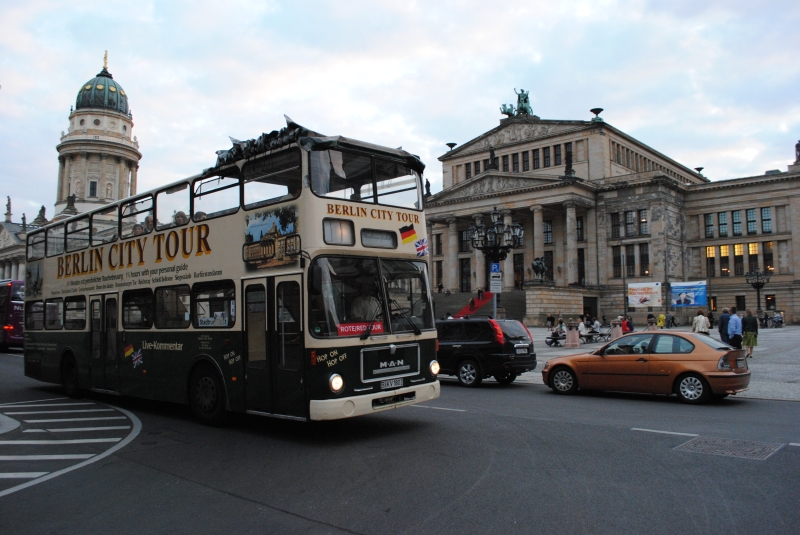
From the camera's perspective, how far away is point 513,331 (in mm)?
15844

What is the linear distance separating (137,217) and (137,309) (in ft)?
5.66

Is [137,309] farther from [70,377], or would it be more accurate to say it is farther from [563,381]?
[563,381]

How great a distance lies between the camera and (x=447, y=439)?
8.68m

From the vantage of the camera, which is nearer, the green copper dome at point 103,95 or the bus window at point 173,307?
the bus window at point 173,307

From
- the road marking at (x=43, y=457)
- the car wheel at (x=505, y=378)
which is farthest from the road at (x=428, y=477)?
the car wheel at (x=505, y=378)

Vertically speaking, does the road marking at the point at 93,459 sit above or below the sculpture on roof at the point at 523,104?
below

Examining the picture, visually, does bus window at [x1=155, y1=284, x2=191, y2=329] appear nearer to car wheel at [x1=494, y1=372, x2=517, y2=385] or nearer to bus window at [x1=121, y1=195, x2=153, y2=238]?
bus window at [x1=121, y1=195, x2=153, y2=238]

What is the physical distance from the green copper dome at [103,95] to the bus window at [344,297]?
110 m

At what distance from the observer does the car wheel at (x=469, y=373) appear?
15578 mm

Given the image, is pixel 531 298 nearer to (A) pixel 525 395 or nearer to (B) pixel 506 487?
(A) pixel 525 395

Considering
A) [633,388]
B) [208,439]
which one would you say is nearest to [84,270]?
[208,439]

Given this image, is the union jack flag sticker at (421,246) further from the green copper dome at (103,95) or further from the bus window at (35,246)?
the green copper dome at (103,95)

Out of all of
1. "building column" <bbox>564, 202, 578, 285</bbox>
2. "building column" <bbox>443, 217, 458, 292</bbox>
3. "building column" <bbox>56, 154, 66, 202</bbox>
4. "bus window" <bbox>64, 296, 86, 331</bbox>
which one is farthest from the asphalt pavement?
"building column" <bbox>56, 154, 66, 202</bbox>

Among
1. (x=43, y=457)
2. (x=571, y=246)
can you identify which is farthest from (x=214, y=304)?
(x=571, y=246)
